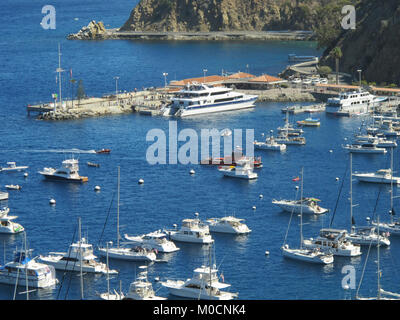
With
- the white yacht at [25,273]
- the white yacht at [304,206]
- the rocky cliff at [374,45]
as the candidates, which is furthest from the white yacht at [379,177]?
the rocky cliff at [374,45]

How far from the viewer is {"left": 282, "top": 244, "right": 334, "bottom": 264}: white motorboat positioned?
209ft

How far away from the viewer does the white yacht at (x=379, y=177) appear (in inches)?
3445

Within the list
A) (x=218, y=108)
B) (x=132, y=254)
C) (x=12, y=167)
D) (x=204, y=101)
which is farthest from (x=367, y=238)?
(x=218, y=108)

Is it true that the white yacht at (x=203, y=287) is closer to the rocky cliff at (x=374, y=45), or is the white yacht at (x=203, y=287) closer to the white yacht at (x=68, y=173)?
the white yacht at (x=68, y=173)

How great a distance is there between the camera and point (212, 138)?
4456 inches

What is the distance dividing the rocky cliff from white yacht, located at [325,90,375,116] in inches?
545

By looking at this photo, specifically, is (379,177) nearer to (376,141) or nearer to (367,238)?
(376,141)

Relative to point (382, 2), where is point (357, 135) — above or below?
below

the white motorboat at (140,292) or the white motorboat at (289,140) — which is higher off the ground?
the white motorboat at (289,140)

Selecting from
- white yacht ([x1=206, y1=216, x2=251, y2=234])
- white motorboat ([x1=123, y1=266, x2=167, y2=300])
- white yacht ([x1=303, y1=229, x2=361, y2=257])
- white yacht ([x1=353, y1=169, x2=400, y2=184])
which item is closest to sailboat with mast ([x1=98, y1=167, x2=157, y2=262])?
white yacht ([x1=206, y1=216, x2=251, y2=234])

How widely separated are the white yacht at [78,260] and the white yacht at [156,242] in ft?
15.7

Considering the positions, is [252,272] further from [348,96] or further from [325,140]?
[348,96]
